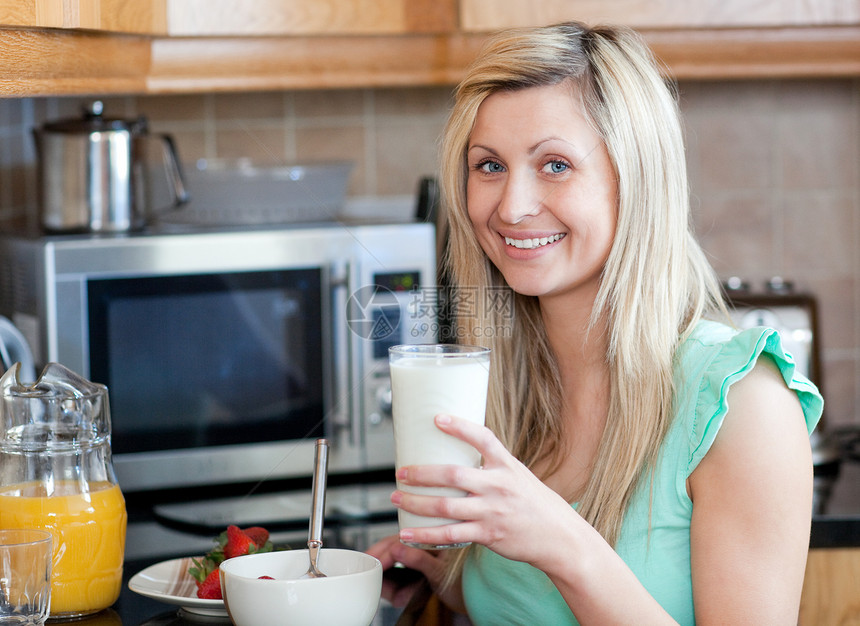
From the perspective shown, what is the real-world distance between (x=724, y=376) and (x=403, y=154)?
1.31 metres

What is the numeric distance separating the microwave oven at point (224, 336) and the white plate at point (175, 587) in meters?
0.48

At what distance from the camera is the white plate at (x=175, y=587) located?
1132 mm

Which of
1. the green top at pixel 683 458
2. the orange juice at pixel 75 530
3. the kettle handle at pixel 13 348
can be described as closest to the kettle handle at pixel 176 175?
the kettle handle at pixel 13 348

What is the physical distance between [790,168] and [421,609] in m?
1.40

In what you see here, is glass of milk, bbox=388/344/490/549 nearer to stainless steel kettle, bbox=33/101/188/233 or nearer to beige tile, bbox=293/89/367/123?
stainless steel kettle, bbox=33/101/188/233

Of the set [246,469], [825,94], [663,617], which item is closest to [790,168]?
[825,94]

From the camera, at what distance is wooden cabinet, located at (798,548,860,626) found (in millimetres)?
1571

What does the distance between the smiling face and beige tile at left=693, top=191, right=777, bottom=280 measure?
1.17 m

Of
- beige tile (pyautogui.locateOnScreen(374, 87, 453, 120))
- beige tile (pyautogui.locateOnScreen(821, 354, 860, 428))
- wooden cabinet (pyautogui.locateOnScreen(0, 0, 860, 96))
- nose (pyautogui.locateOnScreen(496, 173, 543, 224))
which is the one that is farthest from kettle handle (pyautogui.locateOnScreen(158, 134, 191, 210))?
beige tile (pyautogui.locateOnScreen(821, 354, 860, 428))

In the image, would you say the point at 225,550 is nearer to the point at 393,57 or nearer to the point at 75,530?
the point at 75,530

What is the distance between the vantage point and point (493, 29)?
1772 mm

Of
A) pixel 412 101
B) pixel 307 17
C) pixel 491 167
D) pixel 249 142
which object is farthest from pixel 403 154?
pixel 491 167

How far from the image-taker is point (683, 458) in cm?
109

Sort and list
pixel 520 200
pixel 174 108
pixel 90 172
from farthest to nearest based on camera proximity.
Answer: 1. pixel 174 108
2. pixel 90 172
3. pixel 520 200
